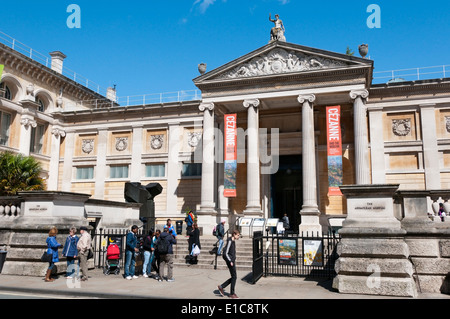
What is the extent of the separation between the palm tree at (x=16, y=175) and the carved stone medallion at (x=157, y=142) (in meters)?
11.2

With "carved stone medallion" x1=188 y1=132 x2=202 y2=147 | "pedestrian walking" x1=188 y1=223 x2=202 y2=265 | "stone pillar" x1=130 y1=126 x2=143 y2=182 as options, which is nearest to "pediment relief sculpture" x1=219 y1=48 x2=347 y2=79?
"carved stone medallion" x1=188 y1=132 x2=202 y2=147

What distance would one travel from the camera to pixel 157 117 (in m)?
33.6

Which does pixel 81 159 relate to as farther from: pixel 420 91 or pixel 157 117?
pixel 420 91

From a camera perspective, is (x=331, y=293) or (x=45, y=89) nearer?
(x=331, y=293)

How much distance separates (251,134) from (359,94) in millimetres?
7061

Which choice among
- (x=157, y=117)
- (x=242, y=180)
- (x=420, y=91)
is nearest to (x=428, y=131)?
(x=420, y=91)

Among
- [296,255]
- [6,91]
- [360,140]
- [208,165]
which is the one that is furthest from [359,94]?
[6,91]

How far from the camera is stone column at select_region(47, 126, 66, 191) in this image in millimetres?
35188

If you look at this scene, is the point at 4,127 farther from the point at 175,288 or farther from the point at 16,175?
the point at 175,288

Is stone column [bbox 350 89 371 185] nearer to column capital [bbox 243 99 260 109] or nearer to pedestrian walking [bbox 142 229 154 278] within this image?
column capital [bbox 243 99 260 109]

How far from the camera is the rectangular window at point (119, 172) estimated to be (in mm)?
33906
